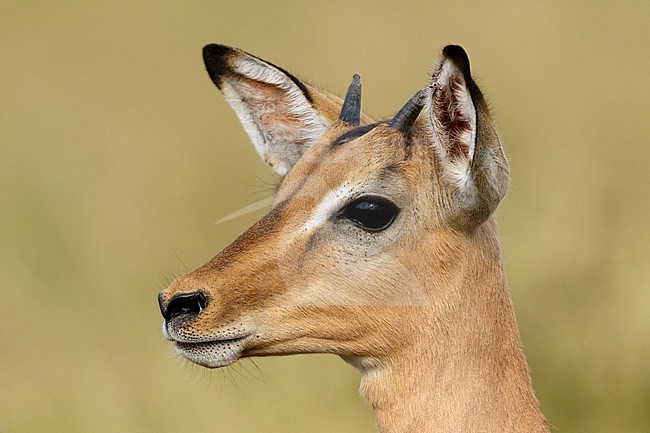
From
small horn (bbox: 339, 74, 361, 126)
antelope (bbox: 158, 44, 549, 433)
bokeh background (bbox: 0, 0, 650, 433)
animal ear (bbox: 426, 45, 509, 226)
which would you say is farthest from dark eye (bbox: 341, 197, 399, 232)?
bokeh background (bbox: 0, 0, 650, 433)

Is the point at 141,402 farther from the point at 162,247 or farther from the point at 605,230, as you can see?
the point at 605,230

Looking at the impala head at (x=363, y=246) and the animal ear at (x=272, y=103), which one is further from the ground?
the animal ear at (x=272, y=103)

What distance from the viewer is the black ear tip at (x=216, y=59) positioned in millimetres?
6039

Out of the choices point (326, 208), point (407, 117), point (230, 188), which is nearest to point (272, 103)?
point (407, 117)

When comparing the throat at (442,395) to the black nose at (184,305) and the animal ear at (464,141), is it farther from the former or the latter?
the black nose at (184,305)

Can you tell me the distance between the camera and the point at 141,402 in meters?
10.4

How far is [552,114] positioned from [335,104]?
6.22 m

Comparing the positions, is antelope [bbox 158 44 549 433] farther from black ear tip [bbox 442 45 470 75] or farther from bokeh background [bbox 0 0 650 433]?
bokeh background [bbox 0 0 650 433]

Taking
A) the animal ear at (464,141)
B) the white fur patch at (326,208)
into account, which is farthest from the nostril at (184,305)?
the animal ear at (464,141)

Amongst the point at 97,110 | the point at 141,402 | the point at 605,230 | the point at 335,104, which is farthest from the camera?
the point at 97,110

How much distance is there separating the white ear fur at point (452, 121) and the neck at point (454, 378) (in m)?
0.37

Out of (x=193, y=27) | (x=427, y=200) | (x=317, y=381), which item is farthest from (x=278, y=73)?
(x=193, y=27)

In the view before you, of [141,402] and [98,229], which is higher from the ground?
[98,229]

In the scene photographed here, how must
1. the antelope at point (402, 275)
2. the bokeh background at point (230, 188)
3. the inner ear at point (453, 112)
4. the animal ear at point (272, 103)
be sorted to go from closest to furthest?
the inner ear at point (453, 112) → the antelope at point (402, 275) → the animal ear at point (272, 103) → the bokeh background at point (230, 188)
